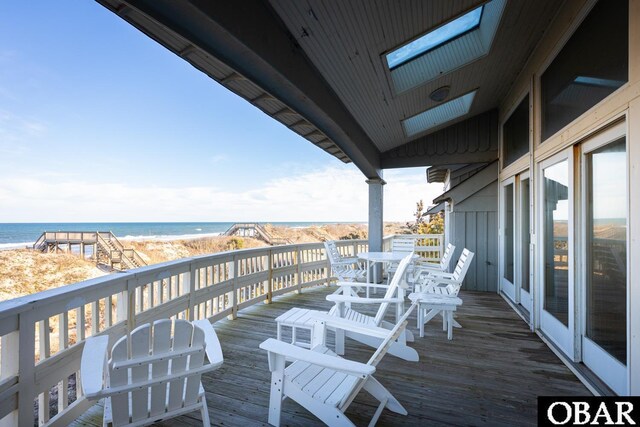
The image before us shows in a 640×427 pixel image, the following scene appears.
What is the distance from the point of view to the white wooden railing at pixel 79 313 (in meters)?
1.54

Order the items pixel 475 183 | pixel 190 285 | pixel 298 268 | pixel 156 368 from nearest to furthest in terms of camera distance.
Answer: pixel 156 368 → pixel 190 285 → pixel 298 268 → pixel 475 183

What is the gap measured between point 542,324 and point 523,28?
3.18 m

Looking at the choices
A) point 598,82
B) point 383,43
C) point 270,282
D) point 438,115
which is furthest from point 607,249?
point 270,282

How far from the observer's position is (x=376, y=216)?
623 cm

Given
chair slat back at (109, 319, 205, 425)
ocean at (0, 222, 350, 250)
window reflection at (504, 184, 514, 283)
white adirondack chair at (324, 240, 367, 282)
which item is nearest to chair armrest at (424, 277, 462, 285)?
white adirondack chair at (324, 240, 367, 282)

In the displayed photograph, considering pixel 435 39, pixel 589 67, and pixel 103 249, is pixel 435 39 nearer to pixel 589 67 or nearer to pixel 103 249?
pixel 589 67

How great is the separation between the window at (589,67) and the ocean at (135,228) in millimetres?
31109

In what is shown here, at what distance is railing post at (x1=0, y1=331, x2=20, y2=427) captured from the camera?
153 centimetres

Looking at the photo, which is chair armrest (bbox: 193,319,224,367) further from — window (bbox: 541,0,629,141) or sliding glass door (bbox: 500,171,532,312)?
sliding glass door (bbox: 500,171,532,312)

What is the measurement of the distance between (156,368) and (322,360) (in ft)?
2.78

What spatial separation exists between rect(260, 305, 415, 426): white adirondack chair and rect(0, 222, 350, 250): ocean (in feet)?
101

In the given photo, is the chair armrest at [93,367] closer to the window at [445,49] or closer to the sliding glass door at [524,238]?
the window at [445,49]

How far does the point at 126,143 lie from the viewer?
27.6 metres

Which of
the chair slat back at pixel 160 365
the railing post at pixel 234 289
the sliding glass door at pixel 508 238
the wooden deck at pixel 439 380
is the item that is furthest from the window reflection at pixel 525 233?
the chair slat back at pixel 160 365
